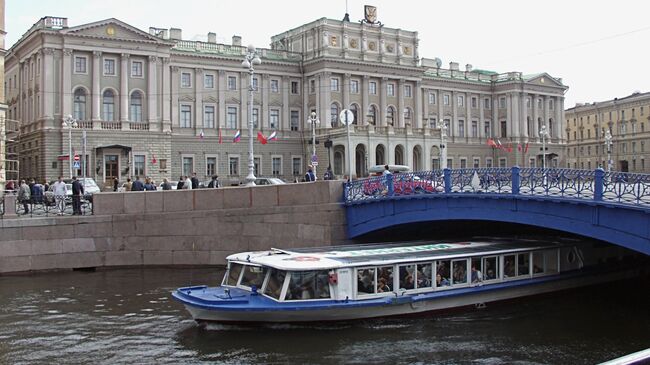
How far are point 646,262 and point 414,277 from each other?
11.9 meters

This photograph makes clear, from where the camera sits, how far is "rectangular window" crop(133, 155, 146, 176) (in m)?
65.5

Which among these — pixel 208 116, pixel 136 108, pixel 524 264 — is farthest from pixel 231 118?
pixel 524 264

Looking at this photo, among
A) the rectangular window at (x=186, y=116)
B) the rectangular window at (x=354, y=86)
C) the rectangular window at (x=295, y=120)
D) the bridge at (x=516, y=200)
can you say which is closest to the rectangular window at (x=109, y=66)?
the rectangular window at (x=186, y=116)

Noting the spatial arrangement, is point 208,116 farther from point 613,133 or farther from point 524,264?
point 613,133

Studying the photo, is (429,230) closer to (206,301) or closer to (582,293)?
(582,293)

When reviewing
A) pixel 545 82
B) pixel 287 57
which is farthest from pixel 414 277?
pixel 545 82

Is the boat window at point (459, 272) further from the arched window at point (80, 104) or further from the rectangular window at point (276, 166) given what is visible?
the rectangular window at point (276, 166)

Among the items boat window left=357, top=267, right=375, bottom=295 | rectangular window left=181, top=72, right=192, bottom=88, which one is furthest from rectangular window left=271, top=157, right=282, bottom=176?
boat window left=357, top=267, right=375, bottom=295

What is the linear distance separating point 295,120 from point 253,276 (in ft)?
204

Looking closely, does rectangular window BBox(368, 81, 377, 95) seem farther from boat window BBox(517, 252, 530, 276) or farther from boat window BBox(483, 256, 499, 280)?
boat window BBox(483, 256, 499, 280)

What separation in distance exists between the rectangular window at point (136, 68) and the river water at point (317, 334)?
1752 inches

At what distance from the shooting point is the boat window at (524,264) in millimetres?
22914

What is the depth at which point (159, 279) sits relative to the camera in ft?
88.5

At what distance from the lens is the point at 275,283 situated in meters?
19.4
